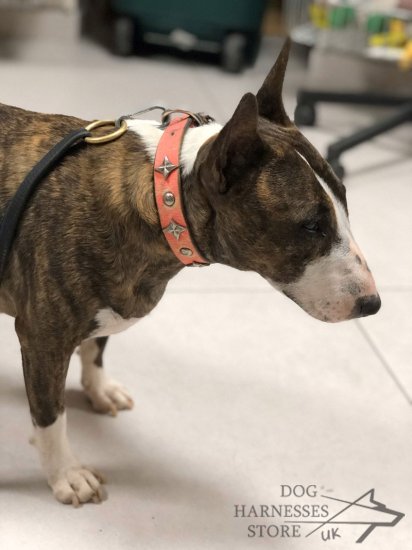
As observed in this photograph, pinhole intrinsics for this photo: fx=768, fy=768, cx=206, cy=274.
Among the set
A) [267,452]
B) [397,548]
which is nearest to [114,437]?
[267,452]

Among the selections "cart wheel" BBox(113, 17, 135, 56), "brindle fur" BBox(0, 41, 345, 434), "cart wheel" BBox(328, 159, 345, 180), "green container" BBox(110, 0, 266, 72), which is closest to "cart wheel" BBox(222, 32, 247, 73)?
"green container" BBox(110, 0, 266, 72)

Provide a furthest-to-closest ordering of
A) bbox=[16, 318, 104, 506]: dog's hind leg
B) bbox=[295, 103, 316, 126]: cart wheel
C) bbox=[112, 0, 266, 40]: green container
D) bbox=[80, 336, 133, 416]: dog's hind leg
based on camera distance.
A: bbox=[112, 0, 266, 40]: green container
bbox=[295, 103, 316, 126]: cart wheel
bbox=[80, 336, 133, 416]: dog's hind leg
bbox=[16, 318, 104, 506]: dog's hind leg

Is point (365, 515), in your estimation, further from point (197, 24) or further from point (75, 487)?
point (197, 24)

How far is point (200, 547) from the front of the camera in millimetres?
1185

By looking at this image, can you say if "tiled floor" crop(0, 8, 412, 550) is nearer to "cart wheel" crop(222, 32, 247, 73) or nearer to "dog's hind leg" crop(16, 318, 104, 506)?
"dog's hind leg" crop(16, 318, 104, 506)

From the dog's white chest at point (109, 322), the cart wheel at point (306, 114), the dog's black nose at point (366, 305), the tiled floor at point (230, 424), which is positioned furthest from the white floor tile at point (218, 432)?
the cart wheel at point (306, 114)

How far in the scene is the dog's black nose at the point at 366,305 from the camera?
1.02m

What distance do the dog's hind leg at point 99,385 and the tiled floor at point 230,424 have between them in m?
0.02

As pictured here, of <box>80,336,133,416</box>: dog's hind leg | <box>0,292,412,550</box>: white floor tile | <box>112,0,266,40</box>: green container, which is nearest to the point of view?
<box>0,292,412,550</box>: white floor tile

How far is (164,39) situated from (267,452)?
228cm

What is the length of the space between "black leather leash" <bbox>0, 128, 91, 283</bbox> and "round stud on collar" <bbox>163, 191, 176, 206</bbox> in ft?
0.54

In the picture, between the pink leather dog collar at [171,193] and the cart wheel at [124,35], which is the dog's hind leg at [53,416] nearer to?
the pink leather dog collar at [171,193]

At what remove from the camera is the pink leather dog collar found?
992mm

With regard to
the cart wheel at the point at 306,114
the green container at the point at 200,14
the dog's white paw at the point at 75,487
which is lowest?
the dog's white paw at the point at 75,487
